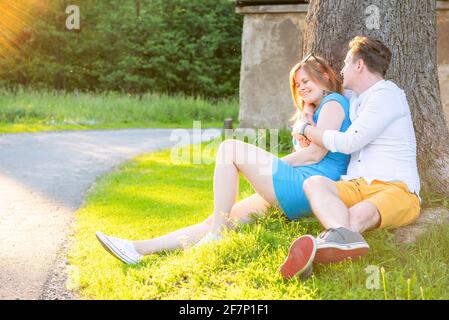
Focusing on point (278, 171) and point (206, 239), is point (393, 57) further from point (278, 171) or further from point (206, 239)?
point (206, 239)

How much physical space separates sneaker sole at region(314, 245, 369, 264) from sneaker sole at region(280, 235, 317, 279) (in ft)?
0.30

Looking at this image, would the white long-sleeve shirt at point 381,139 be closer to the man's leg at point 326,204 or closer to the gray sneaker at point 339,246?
the man's leg at point 326,204

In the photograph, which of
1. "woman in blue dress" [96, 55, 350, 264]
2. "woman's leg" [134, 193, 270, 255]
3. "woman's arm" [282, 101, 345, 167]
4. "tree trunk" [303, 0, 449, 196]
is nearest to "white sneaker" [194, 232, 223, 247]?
"woman in blue dress" [96, 55, 350, 264]

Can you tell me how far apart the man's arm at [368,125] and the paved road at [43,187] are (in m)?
2.09

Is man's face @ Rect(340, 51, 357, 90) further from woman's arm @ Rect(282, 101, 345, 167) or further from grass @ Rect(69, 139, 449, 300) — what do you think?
grass @ Rect(69, 139, 449, 300)

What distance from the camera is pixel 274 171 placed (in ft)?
14.6

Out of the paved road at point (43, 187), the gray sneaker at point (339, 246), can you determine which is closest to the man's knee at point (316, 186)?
the gray sneaker at point (339, 246)

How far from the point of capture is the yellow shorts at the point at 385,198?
4227mm

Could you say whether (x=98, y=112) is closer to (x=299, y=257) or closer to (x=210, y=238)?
(x=210, y=238)

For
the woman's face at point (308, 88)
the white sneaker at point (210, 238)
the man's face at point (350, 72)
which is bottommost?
the white sneaker at point (210, 238)

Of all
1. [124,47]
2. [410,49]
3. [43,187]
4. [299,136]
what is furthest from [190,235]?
[124,47]

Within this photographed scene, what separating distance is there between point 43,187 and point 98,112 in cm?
1216

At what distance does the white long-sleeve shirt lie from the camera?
4305 mm
